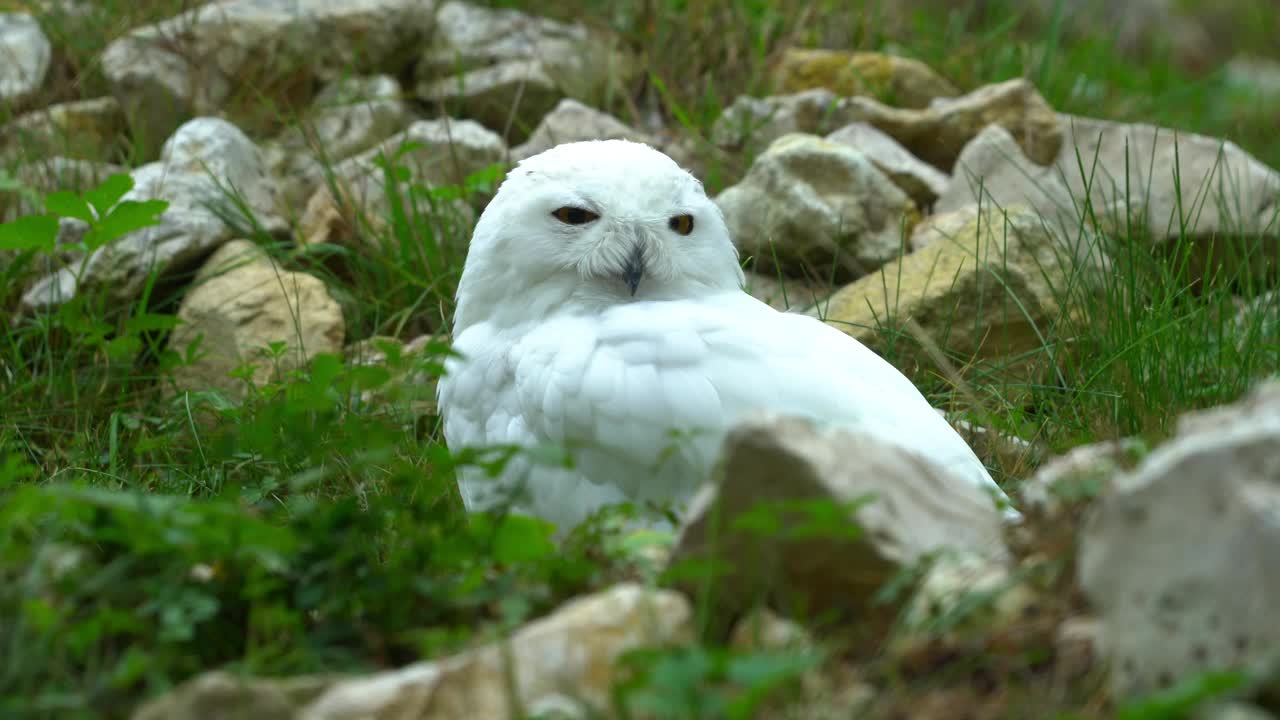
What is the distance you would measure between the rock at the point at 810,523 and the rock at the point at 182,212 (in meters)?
3.17

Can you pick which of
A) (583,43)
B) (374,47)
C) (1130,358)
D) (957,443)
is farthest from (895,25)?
(957,443)

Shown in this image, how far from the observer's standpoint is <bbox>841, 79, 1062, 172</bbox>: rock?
5.96 meters

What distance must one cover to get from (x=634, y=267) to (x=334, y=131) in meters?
3.16

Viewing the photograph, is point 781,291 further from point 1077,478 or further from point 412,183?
point 1077,478

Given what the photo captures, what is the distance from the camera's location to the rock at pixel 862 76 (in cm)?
669

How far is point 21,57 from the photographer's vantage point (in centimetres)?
631

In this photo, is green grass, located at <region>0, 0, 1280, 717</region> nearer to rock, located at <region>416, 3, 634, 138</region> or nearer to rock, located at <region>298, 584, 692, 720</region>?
rock, located at <region>298, 584, 692, 720</region>

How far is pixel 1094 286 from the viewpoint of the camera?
4082 mm

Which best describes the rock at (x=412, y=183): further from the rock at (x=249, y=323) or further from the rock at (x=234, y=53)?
the rock at (x=234, y=53)

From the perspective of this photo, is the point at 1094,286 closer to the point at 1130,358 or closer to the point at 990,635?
the point at 1130,358

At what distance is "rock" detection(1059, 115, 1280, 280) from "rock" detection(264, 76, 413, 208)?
301 cm

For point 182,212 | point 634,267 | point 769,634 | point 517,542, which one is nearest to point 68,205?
point 182,212

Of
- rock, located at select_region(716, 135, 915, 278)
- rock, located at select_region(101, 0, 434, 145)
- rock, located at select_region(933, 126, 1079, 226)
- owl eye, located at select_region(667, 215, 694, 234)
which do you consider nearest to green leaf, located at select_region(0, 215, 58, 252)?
rock, located at select_region(101, 0, 434, 145)

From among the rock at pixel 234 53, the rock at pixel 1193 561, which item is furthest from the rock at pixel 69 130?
the rock at pixel 1193 561
